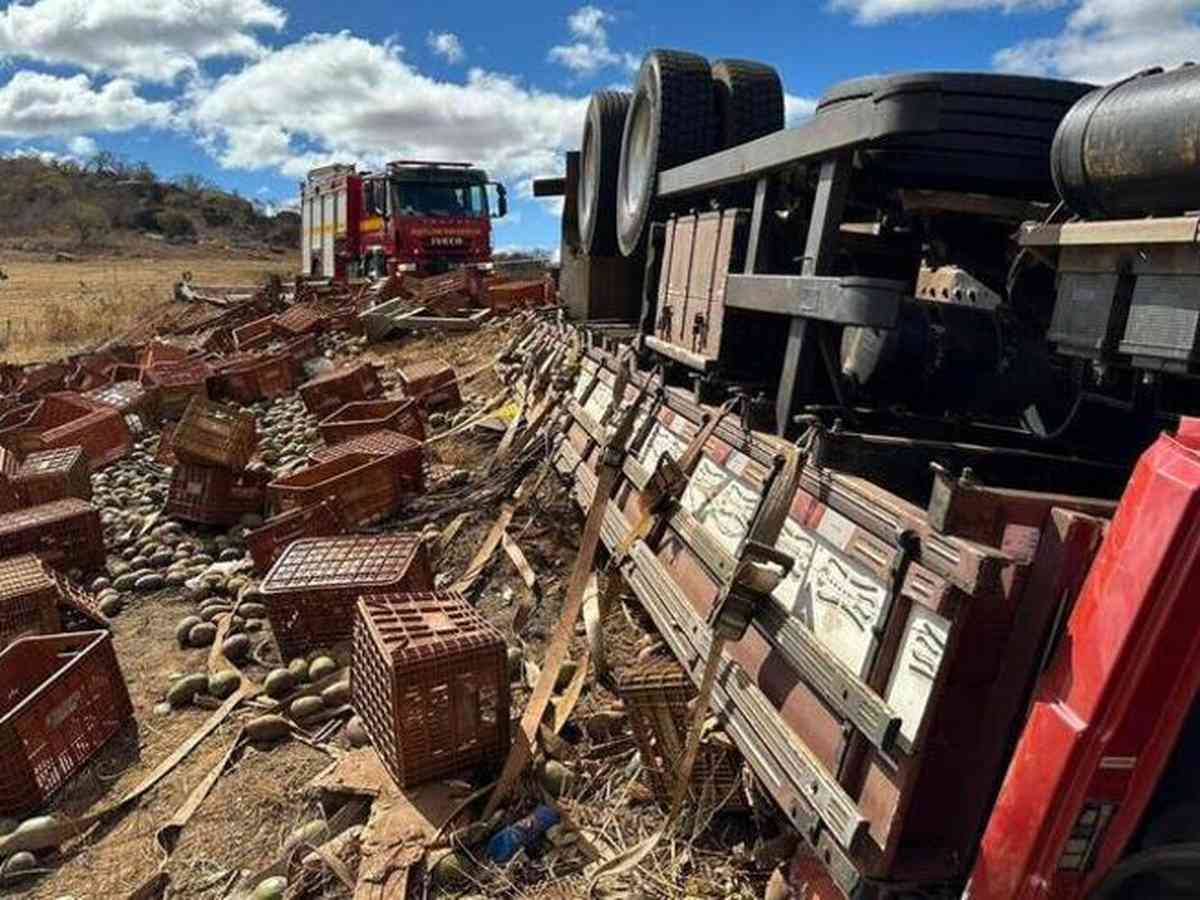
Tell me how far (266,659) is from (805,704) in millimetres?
3587

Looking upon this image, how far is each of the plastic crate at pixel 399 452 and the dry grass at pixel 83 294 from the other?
15465mm

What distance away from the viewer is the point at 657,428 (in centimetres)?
470

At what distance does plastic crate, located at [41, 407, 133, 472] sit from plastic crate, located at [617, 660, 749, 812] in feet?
28.1

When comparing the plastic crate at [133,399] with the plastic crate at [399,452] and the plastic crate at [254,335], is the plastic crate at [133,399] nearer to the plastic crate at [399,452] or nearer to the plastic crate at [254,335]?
the plastic crate at [254,335]

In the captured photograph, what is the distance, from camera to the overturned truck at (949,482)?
1.96 m

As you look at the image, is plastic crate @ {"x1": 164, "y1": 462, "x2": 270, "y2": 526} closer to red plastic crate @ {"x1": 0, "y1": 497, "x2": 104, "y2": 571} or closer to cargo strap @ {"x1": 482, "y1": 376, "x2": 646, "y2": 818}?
red plastic crate @ {"x1": 0, "y1": 497, "x2": 104, "y2": 571}

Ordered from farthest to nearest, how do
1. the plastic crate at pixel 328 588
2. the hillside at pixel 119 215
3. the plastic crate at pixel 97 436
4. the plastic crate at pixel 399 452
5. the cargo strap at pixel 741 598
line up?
the hillside at pixel 119 215 < the plastic crate at pixel 97 436 < the plastic crate at pixel 399 452 < the plastic crate at pixel 328 588 < the cargo strap at pixel 741 598

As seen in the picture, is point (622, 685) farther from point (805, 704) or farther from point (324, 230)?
point (324, 230)

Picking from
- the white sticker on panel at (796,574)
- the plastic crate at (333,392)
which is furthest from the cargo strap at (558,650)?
the plastic crate at (333,392)

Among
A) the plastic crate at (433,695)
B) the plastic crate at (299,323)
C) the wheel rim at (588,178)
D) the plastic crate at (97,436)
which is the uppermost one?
the wheel rim at (588,178)

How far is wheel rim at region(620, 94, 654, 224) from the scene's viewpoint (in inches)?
218

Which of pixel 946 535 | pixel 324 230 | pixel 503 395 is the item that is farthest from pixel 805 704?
pixel 324 230

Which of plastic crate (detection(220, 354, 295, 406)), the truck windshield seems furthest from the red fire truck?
plastic crate (detection(220, 354, 295, 406))

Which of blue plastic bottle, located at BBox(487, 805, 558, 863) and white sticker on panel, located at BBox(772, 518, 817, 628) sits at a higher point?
white sticker on panel, located at BBox(772, 518, 817, 628)
